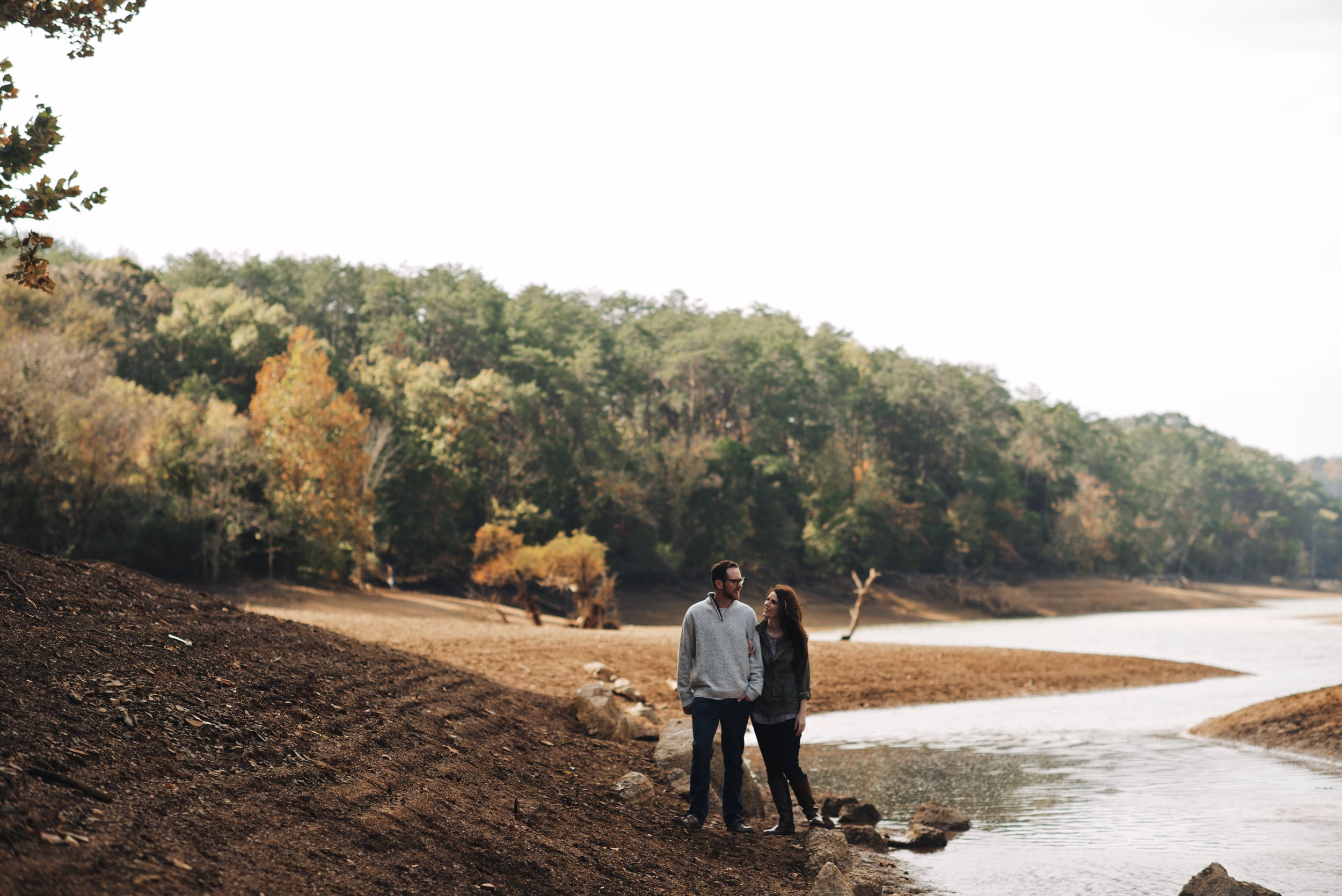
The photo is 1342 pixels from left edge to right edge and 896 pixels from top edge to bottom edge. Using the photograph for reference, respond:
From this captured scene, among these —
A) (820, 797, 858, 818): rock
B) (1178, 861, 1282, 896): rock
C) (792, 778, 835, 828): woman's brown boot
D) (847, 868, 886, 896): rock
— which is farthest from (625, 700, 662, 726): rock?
(1178, 861, 1282, 896): rock

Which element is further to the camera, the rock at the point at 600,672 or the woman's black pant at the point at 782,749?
the rock at the point at 600,672

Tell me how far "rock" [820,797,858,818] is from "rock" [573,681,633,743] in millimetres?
2589

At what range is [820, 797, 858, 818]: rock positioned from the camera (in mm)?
10469

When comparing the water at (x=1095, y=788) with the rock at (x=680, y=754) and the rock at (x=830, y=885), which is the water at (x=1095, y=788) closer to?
the rock at (x=830, y=885)

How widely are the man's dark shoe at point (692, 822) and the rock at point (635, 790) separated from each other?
1.71 feet

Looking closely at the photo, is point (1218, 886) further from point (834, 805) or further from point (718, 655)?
point (834, 805)

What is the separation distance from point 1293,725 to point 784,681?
37.7 feet

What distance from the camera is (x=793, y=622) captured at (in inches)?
330

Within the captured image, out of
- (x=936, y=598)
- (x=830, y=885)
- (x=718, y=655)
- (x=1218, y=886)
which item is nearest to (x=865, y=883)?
(x=830, y=885)

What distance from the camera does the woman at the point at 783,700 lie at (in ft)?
27.2

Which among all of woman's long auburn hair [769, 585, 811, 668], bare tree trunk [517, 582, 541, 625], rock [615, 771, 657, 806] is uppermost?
woman's long auburn hair [769, 585, 811, 668]

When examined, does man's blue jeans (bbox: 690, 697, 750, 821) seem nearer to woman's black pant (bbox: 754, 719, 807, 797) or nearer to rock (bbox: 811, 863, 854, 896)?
woman's black pant (bbox: 754, 719, 807, 797)

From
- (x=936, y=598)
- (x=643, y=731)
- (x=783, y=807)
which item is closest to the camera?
(x=783, y=807)

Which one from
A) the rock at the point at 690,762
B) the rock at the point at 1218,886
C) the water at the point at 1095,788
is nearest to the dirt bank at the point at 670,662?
the water at the point at 1095,788
